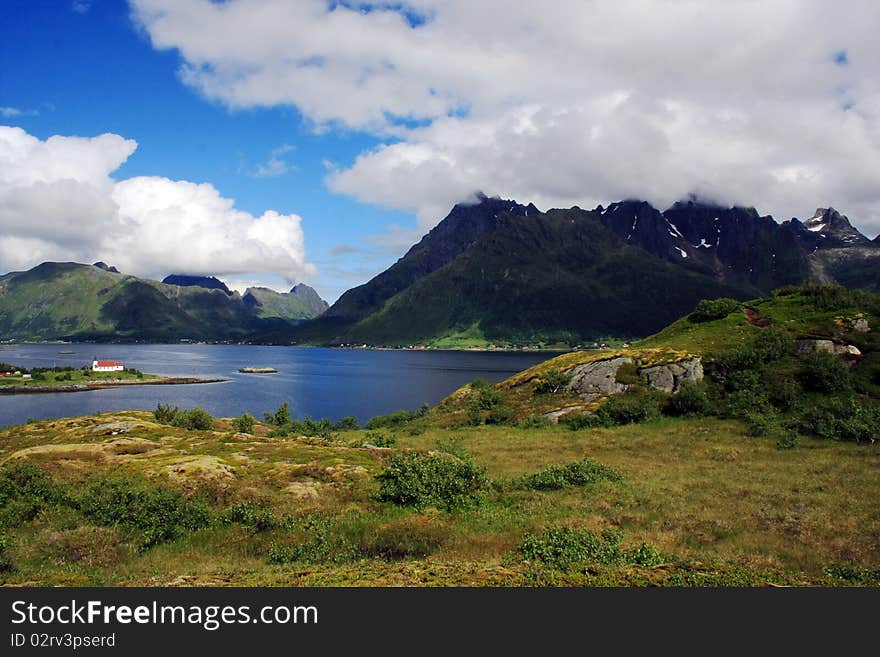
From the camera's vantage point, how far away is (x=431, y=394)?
171 meters

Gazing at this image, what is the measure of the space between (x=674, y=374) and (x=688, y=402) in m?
8.50

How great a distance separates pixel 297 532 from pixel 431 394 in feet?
498

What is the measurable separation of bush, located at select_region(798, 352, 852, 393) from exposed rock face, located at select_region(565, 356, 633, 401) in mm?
20090

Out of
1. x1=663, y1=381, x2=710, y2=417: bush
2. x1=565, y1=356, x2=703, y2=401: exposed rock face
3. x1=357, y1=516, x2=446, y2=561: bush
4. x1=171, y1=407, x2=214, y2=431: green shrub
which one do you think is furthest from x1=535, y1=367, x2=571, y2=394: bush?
x1=357, y1=516, x2=446, y2=561: bush

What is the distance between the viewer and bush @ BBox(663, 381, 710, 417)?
57.1m

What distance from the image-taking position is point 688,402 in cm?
5753

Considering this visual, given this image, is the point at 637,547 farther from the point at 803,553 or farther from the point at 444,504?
the point at 444,504

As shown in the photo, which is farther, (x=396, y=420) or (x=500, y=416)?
(x=396, y=420)

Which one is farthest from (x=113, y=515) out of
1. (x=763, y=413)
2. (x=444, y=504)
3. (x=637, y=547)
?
(x=763, y=413)

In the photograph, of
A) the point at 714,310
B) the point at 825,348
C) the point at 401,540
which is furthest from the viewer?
the point at 714,310

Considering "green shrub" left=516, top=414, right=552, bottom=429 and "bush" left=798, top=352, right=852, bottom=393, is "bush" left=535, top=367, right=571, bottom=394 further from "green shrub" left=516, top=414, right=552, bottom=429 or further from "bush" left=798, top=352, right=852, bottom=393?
"bush" left=798, top=352, right=852, bottom=393

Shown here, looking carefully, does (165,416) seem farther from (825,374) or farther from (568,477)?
(825,374)

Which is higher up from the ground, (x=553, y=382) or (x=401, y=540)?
(x=553, y=382)

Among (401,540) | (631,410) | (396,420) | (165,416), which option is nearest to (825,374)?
(631,410)
